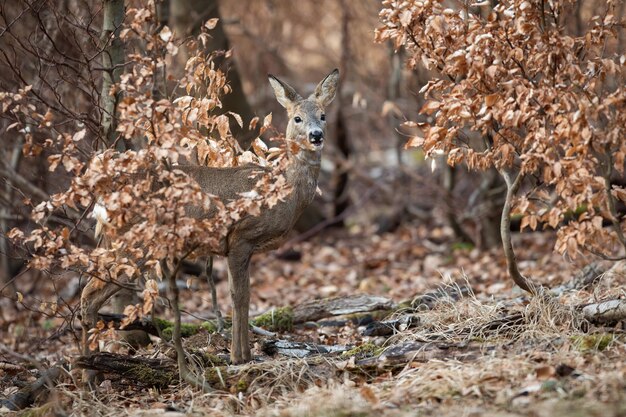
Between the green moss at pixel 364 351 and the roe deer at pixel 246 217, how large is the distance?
0.78 meters

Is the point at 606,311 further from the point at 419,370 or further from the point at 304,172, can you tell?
the point at 304,172

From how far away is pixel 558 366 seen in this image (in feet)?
→ 17.0

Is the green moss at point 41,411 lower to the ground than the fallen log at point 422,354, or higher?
lower

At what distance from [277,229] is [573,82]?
2.46 m

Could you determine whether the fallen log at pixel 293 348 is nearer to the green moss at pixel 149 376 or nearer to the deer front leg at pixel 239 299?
the deer front leg at pixel 239 299

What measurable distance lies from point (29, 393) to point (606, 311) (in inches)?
163

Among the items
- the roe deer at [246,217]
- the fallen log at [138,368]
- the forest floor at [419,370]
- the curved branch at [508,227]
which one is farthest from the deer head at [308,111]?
the fallen log at [138,368]

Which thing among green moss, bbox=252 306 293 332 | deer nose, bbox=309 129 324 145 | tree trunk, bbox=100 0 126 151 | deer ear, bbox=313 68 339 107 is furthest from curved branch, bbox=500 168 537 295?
tree trunk, bbox=100 0 126 151

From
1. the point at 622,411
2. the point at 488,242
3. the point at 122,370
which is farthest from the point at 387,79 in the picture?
the point at 622,411

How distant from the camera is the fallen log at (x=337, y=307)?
777cm

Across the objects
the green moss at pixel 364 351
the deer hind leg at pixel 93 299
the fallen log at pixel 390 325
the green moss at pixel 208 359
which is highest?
the deer hind leg at pixel 93 299

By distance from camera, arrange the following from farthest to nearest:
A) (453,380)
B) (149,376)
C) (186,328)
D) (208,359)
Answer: (186,328) < (208,359) < (149,376) < (453,380)

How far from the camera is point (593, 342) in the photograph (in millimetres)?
5574

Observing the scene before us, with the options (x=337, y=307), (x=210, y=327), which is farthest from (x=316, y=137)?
(x=210, y=327)
